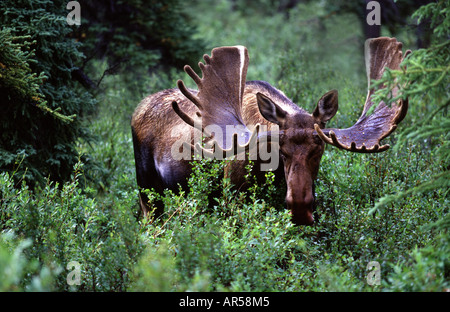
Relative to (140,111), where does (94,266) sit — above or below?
below

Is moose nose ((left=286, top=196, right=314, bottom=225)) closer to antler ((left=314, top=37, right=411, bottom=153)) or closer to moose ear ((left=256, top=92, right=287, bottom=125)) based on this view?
antler ((left=314, top=37, right=411, bottom=153))

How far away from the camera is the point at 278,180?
6336 millimetres

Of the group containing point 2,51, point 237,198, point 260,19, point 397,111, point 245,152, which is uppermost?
point 260,19

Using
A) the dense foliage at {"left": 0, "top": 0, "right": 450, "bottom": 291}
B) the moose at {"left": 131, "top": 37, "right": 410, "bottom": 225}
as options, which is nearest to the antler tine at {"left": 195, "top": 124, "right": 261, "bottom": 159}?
the moose at {"left": 131, "top": 37, "right": 410, "bottom": 225}

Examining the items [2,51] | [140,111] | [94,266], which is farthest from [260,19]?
[94,266]

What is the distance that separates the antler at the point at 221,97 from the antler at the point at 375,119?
1.07m

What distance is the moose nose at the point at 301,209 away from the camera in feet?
18.1

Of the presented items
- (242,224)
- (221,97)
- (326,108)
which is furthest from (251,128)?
(242,224)

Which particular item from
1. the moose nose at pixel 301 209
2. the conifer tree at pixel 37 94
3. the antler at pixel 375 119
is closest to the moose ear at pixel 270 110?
the antler at pixel 375 119

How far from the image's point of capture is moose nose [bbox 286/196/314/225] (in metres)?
5.51

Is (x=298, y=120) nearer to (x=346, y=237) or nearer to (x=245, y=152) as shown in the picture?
(x=245, y=152)

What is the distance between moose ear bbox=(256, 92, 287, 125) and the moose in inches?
0.4

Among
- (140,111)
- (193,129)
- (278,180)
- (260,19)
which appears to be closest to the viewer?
(278,180)
